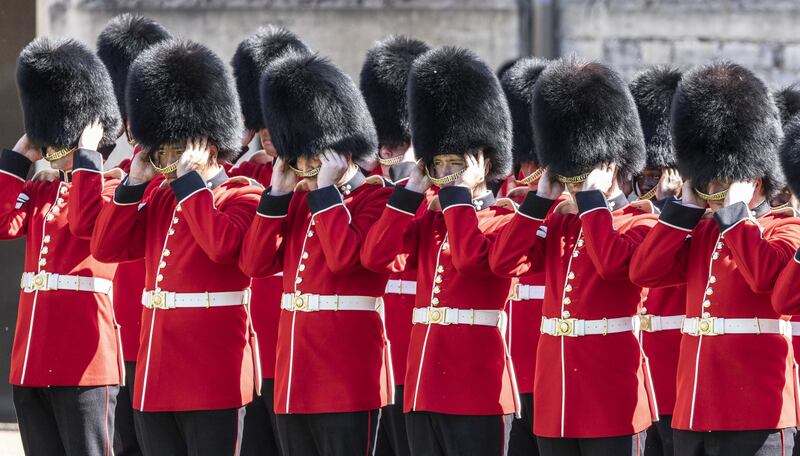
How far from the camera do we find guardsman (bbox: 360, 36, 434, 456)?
6.34m

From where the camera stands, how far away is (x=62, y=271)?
6.12 meters

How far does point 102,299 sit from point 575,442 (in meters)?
1.95

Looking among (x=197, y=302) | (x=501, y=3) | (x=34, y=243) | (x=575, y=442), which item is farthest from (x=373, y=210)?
(x=501, y=3)

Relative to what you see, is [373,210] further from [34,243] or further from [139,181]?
[34,243]

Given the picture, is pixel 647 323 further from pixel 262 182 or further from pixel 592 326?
pixel 262 182

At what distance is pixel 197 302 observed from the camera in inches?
220

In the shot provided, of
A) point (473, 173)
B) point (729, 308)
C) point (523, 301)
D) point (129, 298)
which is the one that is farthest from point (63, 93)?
point (729, 308)

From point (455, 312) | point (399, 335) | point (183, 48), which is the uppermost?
point (183, 48)

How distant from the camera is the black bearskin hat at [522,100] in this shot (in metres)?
6.79

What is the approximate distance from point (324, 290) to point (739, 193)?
1395 millimetres

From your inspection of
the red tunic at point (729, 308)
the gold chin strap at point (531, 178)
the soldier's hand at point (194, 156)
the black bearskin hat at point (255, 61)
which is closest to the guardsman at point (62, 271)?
the soldier's hand at point (194, 156)

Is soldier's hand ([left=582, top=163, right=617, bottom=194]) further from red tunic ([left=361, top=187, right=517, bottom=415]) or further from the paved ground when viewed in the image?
the paved ground

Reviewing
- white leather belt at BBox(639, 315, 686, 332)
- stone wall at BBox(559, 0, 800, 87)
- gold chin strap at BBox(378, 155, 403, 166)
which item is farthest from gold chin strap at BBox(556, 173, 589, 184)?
stone wall at BBox(559, 0, 800, 87)

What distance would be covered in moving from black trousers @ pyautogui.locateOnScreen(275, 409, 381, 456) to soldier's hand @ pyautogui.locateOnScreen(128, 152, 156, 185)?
971 mm
